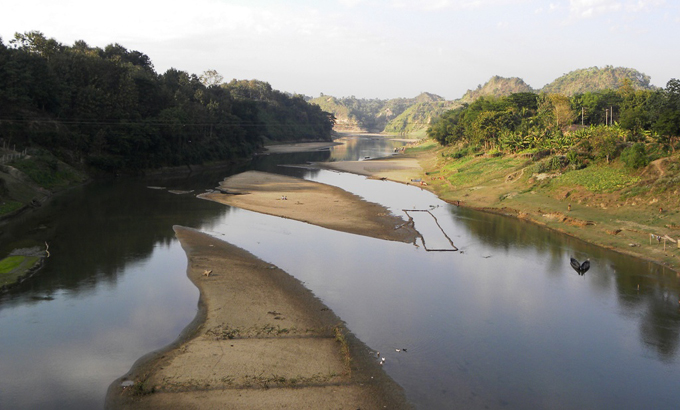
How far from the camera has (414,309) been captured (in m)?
28.1

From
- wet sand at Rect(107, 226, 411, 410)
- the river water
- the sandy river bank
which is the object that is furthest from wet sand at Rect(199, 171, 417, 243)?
wet sand at Rect(107, 226, 411, 410)

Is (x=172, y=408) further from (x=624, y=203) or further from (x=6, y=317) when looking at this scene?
(x=624, y=203)

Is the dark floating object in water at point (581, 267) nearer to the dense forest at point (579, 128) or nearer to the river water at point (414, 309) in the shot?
the river water at point (414, 309)

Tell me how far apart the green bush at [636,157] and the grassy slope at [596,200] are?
1.02m

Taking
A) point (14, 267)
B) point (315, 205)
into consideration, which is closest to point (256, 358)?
point (14, 267)

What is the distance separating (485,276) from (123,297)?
22928 millimetres

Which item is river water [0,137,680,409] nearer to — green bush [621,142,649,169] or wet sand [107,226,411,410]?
wet sand [107,226,411,410]

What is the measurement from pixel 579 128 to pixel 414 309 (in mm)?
82411

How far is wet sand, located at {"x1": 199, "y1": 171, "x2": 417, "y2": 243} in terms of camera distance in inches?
1917

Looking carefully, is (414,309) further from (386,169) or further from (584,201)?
(386,169)

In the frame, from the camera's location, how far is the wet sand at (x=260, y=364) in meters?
18.2

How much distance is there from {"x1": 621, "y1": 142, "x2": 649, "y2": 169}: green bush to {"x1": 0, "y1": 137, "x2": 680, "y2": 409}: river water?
14560mm

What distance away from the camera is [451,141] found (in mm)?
136000

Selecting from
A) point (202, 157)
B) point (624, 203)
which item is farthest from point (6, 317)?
point (202, 157)
